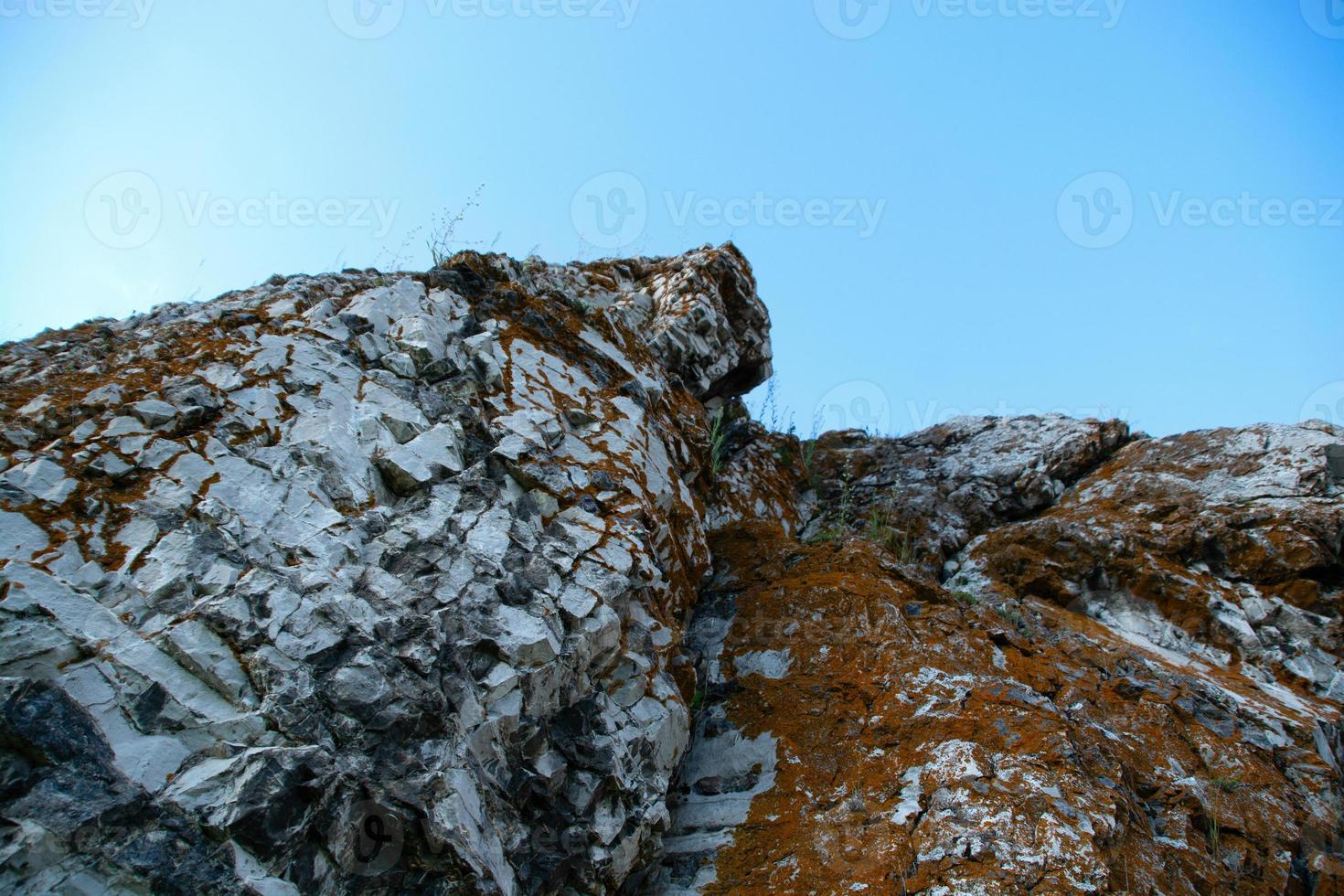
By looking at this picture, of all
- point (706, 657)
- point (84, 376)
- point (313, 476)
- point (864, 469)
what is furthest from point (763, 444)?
point (84, 376)

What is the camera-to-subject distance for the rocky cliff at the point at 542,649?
10.5 ft

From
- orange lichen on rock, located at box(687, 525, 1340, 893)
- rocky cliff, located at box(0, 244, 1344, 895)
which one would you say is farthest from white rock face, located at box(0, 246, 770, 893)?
orange lichen on rock, located at box(687, 525, 1340, 893)

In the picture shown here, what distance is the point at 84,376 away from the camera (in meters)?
4.89

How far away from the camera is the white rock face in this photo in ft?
9.90

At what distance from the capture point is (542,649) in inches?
169

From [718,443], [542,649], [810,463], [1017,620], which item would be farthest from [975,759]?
[810,463]

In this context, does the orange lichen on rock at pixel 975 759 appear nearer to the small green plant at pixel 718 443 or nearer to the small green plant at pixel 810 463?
the small green plant at pixel 718 443

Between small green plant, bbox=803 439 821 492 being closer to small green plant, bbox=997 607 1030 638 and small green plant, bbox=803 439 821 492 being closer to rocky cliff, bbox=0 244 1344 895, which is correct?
rocky cliff, bbox=0 244 1344 895

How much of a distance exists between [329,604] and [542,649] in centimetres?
119

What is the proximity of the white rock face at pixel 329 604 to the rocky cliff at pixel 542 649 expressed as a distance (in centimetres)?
2

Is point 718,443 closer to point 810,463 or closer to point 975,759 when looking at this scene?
point 810,463

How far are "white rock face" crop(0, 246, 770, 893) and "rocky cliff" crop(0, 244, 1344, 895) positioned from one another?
2cm

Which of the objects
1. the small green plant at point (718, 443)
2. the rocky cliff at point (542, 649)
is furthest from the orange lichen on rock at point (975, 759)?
the small green plant at point (718, 443)

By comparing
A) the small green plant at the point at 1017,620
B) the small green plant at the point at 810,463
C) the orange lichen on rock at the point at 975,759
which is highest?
the small green plant at the point at 810,463
